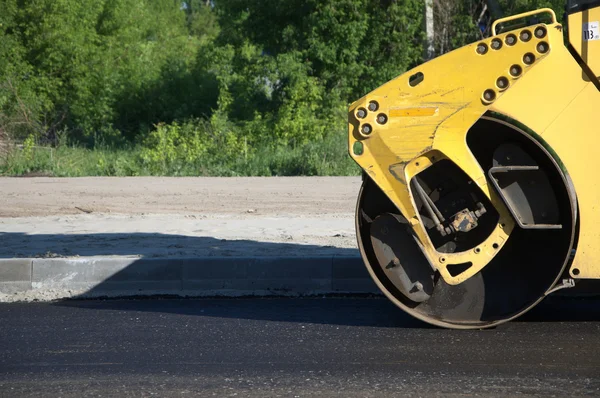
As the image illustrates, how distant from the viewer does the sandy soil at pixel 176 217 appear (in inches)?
333

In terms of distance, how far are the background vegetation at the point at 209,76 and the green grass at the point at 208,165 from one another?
10cm

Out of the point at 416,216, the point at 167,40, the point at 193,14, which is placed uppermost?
the point at 193,14

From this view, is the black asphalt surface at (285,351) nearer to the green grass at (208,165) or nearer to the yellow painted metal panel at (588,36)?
the yellow painted metal panel at (588,36)

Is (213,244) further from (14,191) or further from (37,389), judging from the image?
(14,191)

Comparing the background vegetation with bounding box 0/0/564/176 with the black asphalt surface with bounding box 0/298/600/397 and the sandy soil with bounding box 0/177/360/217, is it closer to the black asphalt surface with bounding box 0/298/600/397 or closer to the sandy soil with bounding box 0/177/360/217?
the sandy soil with bounding box 0/177/360/217

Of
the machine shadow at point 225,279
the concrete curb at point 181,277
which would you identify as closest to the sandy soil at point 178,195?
the machine shadow at point 225,279

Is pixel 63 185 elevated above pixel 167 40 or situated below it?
below

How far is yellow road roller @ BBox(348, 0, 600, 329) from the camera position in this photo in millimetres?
5414

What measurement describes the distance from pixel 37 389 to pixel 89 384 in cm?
26

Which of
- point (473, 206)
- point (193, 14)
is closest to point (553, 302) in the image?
point (473, 206)

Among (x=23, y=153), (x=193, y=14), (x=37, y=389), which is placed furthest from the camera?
(x=193, y=14)

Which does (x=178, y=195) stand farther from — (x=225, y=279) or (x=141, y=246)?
(x=225, y=279)

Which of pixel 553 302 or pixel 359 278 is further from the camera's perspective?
pixel 359 278

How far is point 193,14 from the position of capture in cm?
6719
